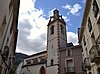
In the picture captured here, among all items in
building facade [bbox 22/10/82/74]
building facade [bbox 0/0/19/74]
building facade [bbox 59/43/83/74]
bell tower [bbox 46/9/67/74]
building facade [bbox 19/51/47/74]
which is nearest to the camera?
building facade [bbox 0/0/19/74]

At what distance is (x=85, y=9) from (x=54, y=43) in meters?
15.3

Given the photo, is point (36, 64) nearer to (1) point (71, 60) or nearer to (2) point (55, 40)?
(2) point (55, 40)

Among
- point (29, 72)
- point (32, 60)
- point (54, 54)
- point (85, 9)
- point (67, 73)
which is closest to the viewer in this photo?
point (85, 9)

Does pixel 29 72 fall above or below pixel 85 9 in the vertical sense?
below

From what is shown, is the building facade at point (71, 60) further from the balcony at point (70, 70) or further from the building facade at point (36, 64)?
the building facade at point (36, 64)

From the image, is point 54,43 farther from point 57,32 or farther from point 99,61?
point 99,61

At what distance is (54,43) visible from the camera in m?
28.7

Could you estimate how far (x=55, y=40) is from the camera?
28812mm

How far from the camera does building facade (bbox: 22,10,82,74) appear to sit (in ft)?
82.7

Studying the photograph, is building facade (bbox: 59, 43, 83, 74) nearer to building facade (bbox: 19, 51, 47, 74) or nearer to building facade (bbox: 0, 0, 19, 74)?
building facade (bbox: 19, 51, 47, 74)

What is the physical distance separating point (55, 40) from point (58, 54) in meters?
3.25

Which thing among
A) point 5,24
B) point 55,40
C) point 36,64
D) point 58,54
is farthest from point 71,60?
point 5,24

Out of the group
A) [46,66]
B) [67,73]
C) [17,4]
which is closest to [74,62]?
[67,73]

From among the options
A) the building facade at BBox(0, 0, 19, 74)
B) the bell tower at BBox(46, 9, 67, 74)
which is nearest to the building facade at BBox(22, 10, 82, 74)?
the bell tower at BBox(46, 9, 67, 74)
